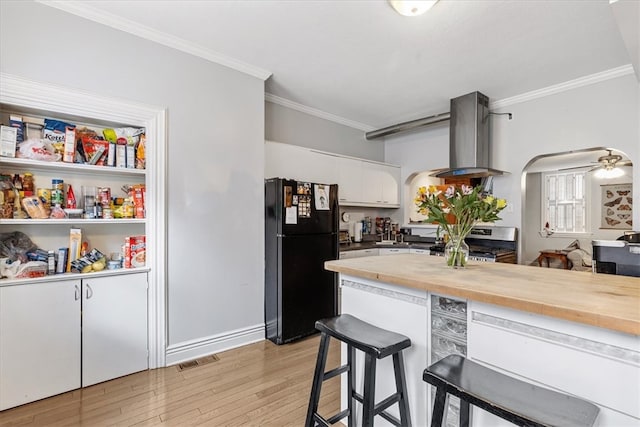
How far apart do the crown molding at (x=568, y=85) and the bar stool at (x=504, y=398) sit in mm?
3469

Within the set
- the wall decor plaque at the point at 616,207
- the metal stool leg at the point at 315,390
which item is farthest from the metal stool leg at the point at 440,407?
the wall decor plaque at the point at 616,207

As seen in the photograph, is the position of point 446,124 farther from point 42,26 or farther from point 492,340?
point 42,26

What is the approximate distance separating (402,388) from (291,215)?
1906mm

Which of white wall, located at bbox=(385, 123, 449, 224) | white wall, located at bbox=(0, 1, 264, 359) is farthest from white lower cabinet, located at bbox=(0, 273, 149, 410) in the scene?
white wall, located at bbox=(385, 123, 449, 224)

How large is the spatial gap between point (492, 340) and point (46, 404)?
2701 millimetres

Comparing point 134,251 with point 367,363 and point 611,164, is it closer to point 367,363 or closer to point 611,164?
point 367,363

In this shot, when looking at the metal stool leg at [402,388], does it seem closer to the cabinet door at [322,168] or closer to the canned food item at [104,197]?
the canned food item at [104,197]

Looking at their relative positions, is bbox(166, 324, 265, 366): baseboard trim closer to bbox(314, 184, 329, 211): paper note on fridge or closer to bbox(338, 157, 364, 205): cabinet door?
bbox(314, 184, 329, 211): paper note on fridge

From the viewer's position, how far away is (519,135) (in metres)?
3.58

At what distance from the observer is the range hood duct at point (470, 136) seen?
3469 millimetres

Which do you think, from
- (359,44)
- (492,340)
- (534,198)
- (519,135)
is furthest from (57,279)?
(534,198)

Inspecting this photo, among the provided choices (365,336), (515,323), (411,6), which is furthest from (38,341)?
(411,6)

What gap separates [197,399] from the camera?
201 cm

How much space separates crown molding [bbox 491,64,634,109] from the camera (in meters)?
2.87
